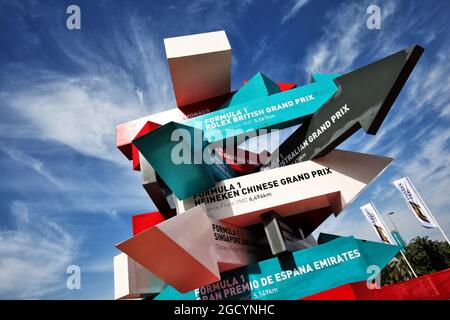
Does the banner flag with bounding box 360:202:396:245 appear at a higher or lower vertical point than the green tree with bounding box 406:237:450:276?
higher

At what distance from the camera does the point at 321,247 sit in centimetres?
674

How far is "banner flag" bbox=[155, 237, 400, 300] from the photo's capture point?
6.36m

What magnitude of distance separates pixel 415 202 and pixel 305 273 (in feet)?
54.5

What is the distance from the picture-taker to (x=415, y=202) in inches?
736

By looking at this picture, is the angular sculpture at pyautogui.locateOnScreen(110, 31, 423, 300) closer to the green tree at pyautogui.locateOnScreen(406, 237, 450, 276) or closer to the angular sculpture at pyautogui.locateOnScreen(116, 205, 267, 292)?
the angular sculpture at pyautogui.locateOnScreen(116, 205, 267, 292)

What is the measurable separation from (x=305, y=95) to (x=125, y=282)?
8.66 metres

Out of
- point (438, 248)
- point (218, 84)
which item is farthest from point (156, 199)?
point (438, 248)

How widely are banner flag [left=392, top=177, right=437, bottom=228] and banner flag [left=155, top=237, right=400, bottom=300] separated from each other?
14.9 m


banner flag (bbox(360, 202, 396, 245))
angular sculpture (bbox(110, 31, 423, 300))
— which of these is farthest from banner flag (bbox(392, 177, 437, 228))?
angular sculpture (bbox(110, 31, 423, 300))

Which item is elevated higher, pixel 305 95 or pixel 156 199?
pixel 305 95

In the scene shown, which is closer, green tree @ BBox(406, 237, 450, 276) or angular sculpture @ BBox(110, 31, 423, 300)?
angular sculpture @ BBox(110, 31, 423, 300)

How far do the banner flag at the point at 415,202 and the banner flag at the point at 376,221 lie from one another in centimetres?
307

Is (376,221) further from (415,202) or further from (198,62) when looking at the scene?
(198,62)
